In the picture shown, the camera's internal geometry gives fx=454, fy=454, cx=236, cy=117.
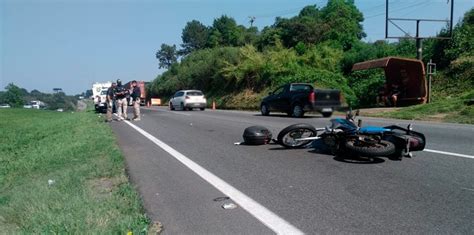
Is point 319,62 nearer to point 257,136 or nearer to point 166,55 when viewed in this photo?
point 257,136

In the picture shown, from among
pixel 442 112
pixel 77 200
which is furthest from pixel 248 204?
pixel 442 112

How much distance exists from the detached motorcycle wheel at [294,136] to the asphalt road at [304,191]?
0.72ft

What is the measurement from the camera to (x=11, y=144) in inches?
695

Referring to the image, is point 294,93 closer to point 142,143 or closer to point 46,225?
point 142,143

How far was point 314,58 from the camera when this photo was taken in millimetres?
33844

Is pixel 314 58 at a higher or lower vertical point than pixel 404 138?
higher

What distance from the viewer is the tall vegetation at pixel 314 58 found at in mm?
27125

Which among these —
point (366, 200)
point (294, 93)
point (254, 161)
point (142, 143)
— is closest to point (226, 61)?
point (294, 93)

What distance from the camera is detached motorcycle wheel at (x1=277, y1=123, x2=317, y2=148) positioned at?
950 centimetres

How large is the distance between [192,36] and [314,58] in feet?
268

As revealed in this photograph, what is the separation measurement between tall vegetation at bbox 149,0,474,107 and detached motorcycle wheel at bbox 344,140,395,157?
1909cm

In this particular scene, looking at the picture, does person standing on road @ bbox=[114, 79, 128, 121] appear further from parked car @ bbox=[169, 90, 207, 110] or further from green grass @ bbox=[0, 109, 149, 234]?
parked car @ bbox=[169, 90, 207, 110]

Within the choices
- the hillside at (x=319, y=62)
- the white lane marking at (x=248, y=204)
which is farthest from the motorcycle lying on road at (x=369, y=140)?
the hillside at (x=319, y=62)

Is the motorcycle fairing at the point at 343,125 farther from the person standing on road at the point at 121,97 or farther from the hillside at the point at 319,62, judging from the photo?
the person standing on road at the point at 121,97
